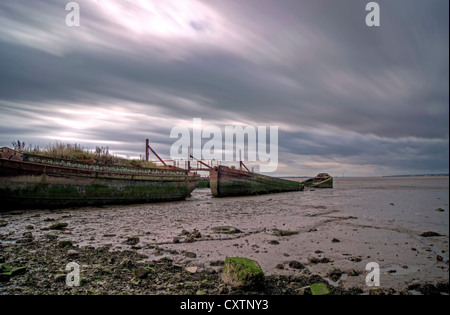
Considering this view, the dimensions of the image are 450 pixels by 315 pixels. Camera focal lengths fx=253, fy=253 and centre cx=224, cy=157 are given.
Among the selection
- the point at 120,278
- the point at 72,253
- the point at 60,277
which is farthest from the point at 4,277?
the point at 120,278

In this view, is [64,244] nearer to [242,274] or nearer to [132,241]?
[132,241]

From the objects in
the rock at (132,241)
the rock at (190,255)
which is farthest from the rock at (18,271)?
the rock at (190,255)

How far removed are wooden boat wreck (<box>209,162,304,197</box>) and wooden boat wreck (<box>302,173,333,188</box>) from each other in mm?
15339

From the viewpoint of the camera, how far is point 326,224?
9.35 metres

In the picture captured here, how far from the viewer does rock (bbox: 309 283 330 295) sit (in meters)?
3.53

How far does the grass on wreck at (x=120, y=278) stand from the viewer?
3.54m

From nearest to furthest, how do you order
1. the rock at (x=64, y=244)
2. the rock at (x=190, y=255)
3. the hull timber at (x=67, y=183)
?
the rock at (x=190, y=255), the rock at (x=64, y=244), the hull timber at (x=67, y=183)

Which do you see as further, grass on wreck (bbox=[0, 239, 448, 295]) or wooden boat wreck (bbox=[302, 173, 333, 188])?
wooden boat wreck (bbox=[302, 173, 333, 188])

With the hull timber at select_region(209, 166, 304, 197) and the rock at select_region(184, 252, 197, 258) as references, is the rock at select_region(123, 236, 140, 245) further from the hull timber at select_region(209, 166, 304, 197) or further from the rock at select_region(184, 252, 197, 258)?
the hull timber at select_region(209, 166, 304, 197)

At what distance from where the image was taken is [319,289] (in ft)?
11.8

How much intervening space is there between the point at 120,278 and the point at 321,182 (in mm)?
44449

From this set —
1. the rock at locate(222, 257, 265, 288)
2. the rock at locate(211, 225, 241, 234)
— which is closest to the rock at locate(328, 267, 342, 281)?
the rock at locate(222, 257, 265, 288)

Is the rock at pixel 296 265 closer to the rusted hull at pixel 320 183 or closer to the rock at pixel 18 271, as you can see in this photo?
the rock at pixel 18 271
